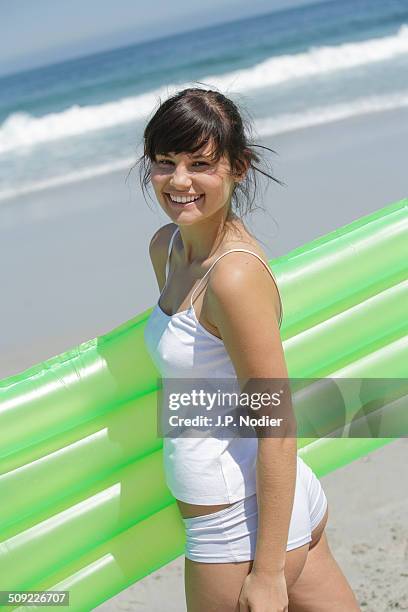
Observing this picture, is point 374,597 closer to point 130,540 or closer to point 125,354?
point 130,540

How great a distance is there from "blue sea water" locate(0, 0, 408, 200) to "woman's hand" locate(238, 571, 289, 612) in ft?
3.86

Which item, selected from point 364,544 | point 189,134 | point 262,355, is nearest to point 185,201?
point 189,134

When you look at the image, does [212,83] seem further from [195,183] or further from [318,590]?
[318,590]

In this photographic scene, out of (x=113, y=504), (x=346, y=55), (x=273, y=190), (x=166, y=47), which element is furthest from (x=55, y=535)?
(x=166, y=47)

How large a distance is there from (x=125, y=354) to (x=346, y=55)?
11513 millimetres

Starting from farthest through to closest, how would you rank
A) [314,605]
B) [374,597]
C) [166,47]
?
[166,47] < [374,597] < [314,605]

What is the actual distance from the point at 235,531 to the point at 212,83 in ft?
42.5

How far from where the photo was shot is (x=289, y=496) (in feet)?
5.53

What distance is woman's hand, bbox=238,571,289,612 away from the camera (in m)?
1.69

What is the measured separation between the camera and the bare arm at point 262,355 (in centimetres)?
159

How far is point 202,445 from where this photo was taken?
179 centimetres

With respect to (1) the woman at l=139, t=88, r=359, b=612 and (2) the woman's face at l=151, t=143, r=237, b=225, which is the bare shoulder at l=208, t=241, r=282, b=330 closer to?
(1) the woman at l=139, t=88, r=359, b=612

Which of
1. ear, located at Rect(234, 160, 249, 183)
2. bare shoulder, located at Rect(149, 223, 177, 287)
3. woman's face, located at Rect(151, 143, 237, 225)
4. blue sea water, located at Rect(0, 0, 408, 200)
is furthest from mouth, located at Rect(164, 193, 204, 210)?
blue sea water, located at Rect(0, 0, 408, 200)

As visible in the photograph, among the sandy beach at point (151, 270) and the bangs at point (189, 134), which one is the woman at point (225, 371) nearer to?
the bangs at point (189, 134)
